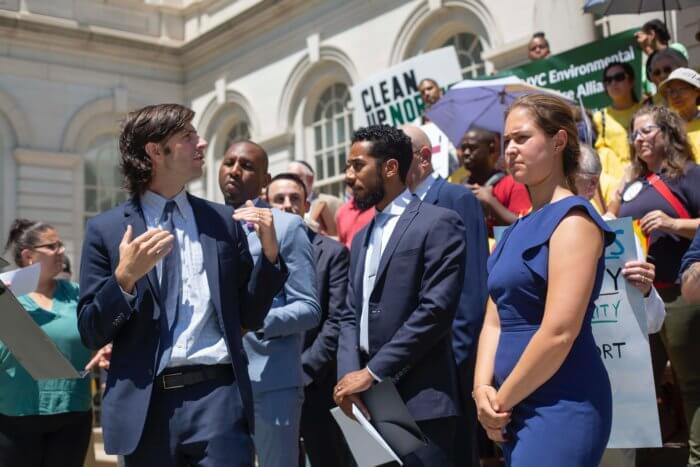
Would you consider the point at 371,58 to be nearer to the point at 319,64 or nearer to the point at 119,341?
the point at 319,64

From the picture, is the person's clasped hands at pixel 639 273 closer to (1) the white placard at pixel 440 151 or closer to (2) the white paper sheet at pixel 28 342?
(2) the white paper sheet at pixel 28 342

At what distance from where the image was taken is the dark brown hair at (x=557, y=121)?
9.95 feet

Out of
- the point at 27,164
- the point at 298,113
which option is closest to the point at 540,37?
the point at 298,113

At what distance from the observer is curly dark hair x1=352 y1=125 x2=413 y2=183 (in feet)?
14.2

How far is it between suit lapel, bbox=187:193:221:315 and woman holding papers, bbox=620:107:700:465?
7.87 feet

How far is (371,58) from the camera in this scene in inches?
605

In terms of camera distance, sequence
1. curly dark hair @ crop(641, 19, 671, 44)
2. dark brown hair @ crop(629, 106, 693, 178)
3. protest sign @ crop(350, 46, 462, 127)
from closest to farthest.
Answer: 1. dark brown hair @ crop(629, 106, 693, 178)
2. curly dark hair @ crop(641, 19, 671, 44)
3. protest sign @ crop(350, 46, 462, 127)

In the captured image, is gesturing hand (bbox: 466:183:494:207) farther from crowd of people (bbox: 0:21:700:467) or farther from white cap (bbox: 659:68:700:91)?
white cap (bbox: 659:68:700:91)

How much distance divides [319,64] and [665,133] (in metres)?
12.3

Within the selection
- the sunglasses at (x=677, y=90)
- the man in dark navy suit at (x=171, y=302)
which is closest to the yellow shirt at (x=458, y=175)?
the sunglasses at (x=677, y=90)

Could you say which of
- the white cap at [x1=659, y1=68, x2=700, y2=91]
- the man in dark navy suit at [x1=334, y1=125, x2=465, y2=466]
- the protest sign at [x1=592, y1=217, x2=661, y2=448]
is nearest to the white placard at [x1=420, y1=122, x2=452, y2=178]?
the white cap at [x1=659, y1=68, x2=700, y2=91]

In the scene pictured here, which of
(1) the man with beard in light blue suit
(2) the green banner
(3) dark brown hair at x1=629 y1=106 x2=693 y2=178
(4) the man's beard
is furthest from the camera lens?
(2) the green banner

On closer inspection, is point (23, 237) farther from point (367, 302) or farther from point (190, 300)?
point (190, 300)

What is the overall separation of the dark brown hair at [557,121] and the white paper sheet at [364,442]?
1319 millimetres
